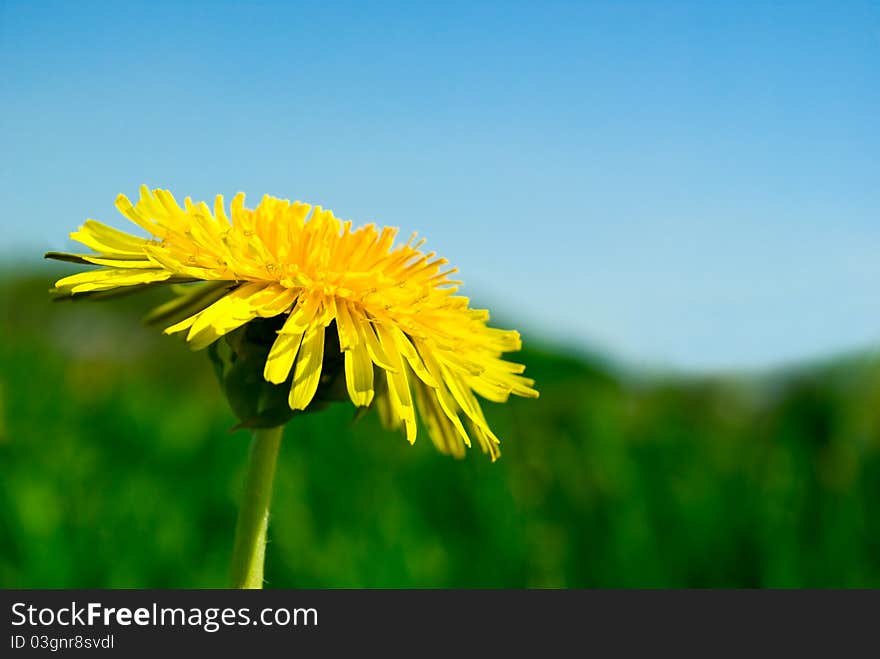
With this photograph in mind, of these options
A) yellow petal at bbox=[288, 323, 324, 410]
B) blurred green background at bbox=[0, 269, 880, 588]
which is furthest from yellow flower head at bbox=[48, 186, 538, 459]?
blurred green background at bbox=[0, 269, 880, 588]

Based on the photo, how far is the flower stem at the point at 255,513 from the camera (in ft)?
2.13

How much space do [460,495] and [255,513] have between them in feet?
5.00

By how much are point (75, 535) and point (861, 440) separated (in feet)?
6.77

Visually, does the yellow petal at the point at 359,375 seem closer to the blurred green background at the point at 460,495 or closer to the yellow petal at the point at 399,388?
the yellow petal at the point at 399,388

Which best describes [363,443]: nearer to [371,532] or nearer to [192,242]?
[371,532]

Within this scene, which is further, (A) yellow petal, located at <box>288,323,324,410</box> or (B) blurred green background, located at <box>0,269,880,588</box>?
(B) blurred green background, located at <box>0,269,880,588</box>

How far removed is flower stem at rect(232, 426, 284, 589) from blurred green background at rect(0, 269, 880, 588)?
97 centimetres

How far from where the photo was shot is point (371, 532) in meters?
1.83

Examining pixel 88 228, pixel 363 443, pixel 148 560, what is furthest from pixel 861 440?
pixel 88 228

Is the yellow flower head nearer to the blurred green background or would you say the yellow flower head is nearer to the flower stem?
the flower stem

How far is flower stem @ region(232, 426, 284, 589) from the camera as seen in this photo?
65cm

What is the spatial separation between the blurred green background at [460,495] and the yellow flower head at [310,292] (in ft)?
3.14

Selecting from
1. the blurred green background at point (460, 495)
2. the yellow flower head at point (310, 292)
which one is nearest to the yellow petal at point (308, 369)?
the yellow flower head at point (310, 292)

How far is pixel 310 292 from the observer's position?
71 cm
